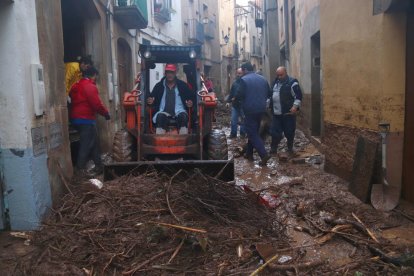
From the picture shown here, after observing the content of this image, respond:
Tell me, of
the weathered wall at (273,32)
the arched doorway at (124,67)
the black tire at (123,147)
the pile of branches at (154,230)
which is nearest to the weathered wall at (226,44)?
the weathered wall at (273,32)

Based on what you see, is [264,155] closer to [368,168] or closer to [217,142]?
[217,142]

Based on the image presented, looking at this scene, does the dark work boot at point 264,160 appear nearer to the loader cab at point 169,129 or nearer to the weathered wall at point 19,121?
the loader cab at point 169,129

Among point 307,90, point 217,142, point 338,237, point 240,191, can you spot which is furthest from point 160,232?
point 307,90

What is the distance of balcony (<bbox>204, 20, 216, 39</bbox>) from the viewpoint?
1075 inches

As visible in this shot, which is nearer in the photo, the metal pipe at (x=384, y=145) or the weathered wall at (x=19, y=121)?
the weathered wall at (x=19, y=121)

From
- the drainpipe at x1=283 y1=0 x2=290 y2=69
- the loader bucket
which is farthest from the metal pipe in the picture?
the drainpipe at x1=283 y1=0 x2=290 y2=69

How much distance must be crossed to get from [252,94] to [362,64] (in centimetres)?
236

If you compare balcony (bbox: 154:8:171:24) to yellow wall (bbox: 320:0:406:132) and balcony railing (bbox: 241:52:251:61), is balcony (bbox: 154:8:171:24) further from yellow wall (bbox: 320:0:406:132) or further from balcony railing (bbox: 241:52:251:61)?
balcony railing (bbox: 241:52:251:61)

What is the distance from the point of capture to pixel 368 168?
17.2 ft

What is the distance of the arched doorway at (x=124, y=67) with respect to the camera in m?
11.4

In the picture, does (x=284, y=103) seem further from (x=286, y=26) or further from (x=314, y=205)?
(x=286, y=26)

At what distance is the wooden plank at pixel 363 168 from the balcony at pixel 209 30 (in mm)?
22478

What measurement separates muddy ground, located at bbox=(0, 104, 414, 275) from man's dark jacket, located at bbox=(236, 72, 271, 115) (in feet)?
8.42

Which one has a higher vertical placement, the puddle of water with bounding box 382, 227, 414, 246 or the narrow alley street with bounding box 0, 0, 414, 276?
the narrow alley street with bounding box 0, 0, 414, 276
